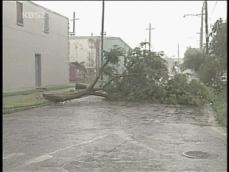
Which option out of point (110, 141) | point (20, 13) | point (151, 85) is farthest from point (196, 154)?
point (20, 13)

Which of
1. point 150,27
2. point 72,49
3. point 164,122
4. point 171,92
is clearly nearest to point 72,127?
point 164,122

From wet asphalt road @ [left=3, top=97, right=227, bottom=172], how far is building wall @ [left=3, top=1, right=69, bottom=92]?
42.7 feet

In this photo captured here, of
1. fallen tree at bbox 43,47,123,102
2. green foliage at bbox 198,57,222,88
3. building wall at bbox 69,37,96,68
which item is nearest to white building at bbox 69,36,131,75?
building wall at bbox 69,37,96,68

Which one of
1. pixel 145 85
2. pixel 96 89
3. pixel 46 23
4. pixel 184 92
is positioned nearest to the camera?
pixel 184 92

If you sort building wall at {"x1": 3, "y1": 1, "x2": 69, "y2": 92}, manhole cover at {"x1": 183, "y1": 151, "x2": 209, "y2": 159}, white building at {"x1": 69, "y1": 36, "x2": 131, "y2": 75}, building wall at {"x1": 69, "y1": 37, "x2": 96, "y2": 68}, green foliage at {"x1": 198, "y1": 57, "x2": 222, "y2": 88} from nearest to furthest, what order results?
manhole cover at {"x1": 183, "y1": 151, "x2": 209, "y2": 159} → building wall at {"x1": 3, "y1": 1, "x2": 69, "y2": 92} → green foliage at {"x1": 198, "y1": 57, "x2": 222, "y2": 88} → white building at {"x1": 69, "y1": 36, "x2": 131, "y2": 75} → building wall at {"x1": 69, "y1": 37, "x2": 96, "y2": 68}

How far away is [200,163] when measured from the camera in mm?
8398

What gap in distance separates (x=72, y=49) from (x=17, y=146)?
5285 centimetres

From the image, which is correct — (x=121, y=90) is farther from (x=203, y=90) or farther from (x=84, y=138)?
(x=84, y=138)

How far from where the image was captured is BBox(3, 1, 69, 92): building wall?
98.0ft

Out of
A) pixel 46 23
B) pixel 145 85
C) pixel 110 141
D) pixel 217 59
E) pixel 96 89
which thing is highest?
pixel 46 23

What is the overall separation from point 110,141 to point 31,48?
24509 millimetres

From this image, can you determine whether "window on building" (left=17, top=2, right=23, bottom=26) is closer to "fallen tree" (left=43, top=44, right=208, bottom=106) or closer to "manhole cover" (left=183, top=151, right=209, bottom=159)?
"fallen tree" (left=43, top=44, right=208, bottom=106)

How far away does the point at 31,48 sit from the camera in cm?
3438

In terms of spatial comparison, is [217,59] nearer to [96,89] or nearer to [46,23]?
[96,89]
